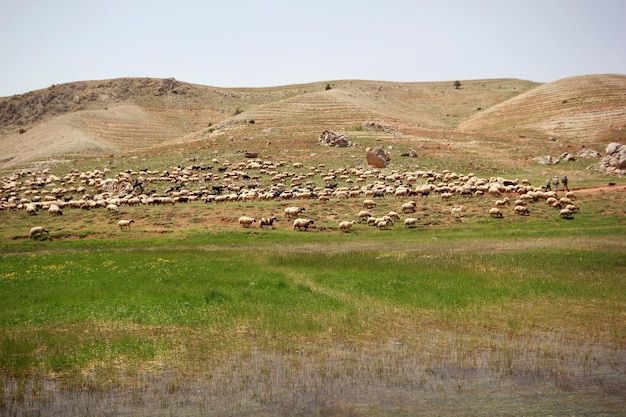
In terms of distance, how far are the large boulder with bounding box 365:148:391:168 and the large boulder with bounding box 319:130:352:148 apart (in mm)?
8990

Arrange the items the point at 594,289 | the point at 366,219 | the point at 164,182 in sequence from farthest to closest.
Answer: the point at 164,182 → the point at 366,219 → the point at 594,289

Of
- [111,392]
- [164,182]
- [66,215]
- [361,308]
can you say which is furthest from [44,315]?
[164,182]

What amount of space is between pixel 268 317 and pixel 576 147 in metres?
62.5

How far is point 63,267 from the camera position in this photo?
26.8 meters

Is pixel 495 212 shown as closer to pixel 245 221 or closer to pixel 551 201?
pixel 551 201

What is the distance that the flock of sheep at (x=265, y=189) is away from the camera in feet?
140

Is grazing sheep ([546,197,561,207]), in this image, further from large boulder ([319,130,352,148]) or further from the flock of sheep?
large boulder ([319,130,352,148])

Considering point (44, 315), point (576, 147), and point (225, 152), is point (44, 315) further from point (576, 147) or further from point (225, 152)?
point (576, 147)

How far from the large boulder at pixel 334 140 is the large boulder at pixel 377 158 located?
899 cm

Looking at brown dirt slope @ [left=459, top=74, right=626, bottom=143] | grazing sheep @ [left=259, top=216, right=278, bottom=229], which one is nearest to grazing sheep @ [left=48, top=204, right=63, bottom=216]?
grazing sheep @ [left=259, top=216, right=278, bottom=229]

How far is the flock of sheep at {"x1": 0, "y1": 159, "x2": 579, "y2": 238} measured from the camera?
140ft

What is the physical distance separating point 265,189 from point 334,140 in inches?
845

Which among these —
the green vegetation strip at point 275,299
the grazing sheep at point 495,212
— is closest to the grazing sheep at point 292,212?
the green vegetation strip at point 275,299

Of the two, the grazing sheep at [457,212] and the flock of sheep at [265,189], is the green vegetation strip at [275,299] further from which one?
the flock of sheep at [265,189]
